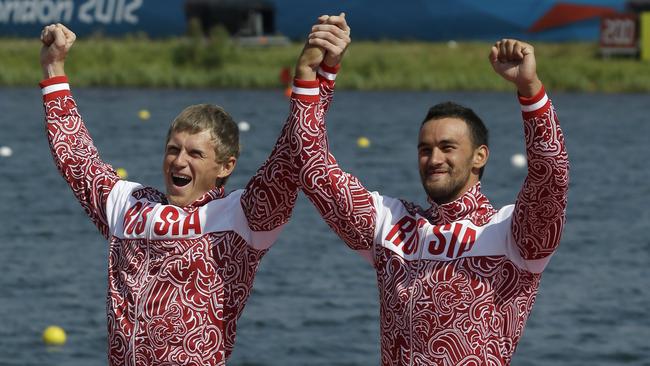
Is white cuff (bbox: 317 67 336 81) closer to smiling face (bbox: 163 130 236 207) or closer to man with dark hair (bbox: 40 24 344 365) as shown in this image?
man with dark hair (bbox: 40 24 344 365)

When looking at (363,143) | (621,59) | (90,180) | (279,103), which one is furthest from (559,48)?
(90,180)

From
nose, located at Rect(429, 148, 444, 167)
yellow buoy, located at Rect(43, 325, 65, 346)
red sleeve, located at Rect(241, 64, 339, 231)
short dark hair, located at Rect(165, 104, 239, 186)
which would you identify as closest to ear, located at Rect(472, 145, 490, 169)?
nose, located at Rect(429, 148, 444, 167)

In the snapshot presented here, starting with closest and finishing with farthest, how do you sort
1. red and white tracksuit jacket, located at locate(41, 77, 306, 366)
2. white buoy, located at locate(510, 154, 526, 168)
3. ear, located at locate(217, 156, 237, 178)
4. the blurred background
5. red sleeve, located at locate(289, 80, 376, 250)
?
red sleeve, located at locate(289, 80, 376, 250), red and white tracksuit jacket, located at locate(41, 77, 306, 366), ear, located at locate(217, 156, 237, 178), the blurred background, white buoy, located at locate(510, 154, 526, 168)

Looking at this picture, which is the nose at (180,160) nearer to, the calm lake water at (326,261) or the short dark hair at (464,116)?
the short dark hair at (464,116)

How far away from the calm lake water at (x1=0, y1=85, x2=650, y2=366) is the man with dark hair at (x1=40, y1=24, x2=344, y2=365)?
30.9 ft

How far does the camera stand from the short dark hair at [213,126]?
4.45 m

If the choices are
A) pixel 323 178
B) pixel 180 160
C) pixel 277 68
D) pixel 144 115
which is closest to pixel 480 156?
pixel 323 178

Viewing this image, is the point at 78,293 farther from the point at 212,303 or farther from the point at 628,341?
the point at 212,303

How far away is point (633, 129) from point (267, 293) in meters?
23.4

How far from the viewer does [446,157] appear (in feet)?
14.1

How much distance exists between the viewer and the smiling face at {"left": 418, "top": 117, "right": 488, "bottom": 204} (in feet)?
14.1

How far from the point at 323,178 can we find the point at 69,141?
1.02m

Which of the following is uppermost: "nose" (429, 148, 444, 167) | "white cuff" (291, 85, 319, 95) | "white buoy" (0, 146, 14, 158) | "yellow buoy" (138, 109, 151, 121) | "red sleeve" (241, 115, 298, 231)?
"yellow buoy" (138, 109, 151, 121)

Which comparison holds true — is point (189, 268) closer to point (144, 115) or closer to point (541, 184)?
point (541, 184)
